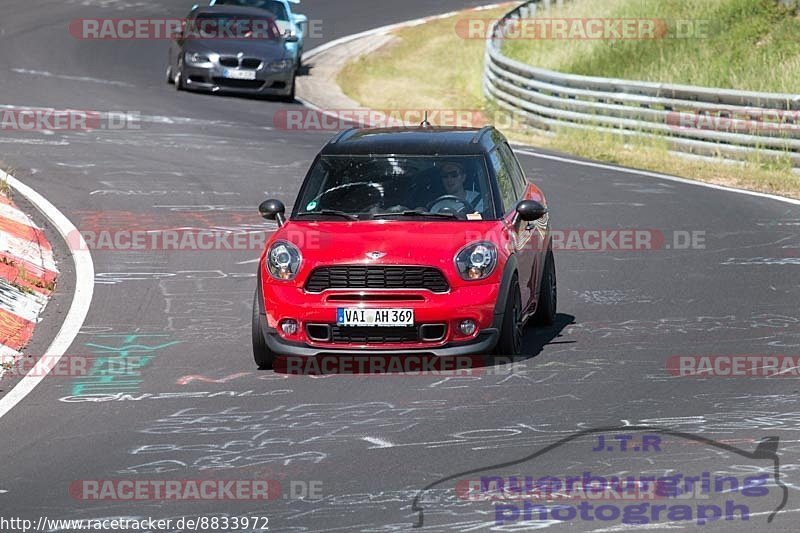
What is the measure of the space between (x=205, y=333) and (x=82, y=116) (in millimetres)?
13192

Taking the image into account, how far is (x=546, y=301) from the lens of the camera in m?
12.3

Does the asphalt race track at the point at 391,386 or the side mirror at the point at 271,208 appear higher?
the side mirror at the point at 271,208

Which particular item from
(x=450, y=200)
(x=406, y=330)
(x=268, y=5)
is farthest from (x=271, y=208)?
(x=268, y=5)

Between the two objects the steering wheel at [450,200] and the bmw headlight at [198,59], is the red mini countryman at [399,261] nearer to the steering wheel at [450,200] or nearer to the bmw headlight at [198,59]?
the steering wheel at [450,200]

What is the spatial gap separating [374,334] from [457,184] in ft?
5.12

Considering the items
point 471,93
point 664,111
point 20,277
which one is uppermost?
point 664,111

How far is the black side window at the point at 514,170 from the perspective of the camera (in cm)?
1246

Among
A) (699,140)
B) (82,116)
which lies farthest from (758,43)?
(82,116)

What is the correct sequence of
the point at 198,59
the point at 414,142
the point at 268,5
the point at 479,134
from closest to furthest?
1. the point at 414,142
2. the point at 479,134
3. the point at 198,59
4. the point at 268,5

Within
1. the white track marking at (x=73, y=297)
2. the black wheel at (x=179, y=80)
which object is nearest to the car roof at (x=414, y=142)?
the white track marking at (x=73, y=297)

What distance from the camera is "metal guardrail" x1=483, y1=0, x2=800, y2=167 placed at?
840 inches

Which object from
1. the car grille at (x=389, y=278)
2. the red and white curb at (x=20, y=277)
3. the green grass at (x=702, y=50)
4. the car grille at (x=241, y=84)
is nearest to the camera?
the car grille at (x=389, y=278)

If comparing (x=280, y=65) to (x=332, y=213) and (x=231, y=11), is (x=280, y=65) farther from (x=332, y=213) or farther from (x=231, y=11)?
(x=332, y=213)

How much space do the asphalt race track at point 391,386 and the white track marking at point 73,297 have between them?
11 cm
